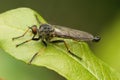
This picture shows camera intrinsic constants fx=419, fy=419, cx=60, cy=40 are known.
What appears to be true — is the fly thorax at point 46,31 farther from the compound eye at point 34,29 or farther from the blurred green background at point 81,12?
the blurred green background at point 81,12

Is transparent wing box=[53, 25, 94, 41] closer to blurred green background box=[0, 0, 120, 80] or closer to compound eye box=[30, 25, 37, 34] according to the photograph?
compound eye box=[30, 25, 37, 34]

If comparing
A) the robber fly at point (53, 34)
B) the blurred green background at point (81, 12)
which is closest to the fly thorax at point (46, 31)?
the robber fly at point (53, 34)

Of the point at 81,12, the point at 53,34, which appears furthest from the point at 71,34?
the point at 81,12

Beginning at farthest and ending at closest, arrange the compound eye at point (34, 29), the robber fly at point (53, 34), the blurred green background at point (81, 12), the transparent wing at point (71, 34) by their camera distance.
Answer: the blurred green background at point (81, 12) < the transparent wing at point (71, 34) < the robber fly at point (53, 34) < the compound eye at point (34, 29)

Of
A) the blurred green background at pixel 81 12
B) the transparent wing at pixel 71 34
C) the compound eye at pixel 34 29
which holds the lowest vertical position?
the blurred green background at pixel 81 12

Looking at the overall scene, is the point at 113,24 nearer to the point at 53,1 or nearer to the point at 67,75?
the point at 53,1


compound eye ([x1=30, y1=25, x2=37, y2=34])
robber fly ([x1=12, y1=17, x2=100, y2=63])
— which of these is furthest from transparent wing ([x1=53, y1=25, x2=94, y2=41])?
compound eye ([x1=30, y1=25, x2=37, y2=34])

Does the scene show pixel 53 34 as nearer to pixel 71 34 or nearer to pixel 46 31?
pixel 46 31

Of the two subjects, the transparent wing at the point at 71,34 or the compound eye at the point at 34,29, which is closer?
the compound eye at the point at 34,29
